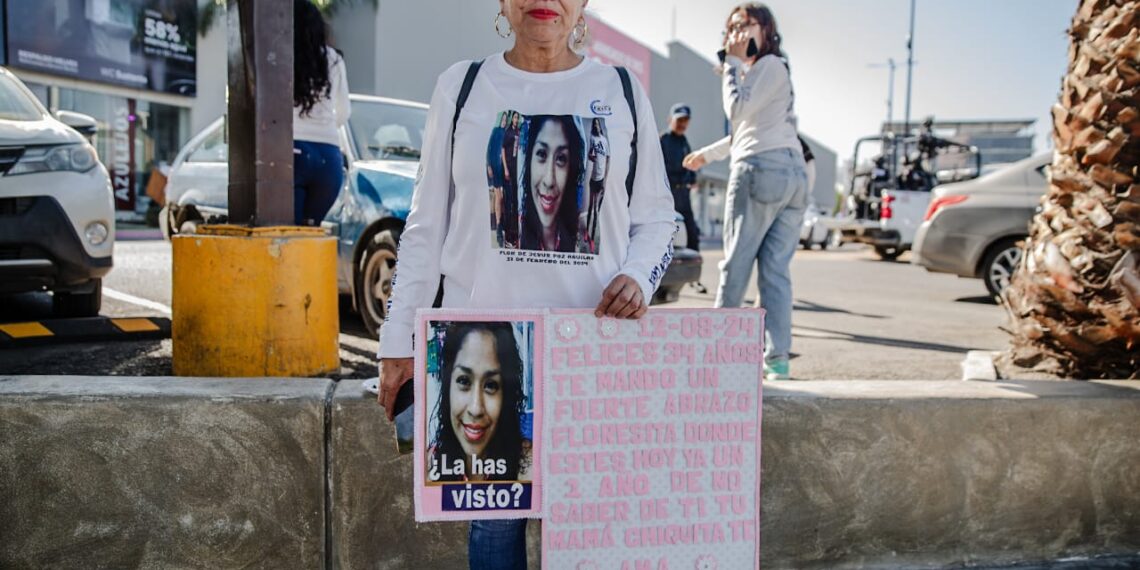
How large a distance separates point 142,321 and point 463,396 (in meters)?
4.34

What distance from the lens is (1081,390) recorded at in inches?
124

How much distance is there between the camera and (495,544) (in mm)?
1894

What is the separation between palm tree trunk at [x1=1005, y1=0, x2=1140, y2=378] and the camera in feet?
11.7

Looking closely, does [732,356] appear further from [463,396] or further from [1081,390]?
[1081,390]

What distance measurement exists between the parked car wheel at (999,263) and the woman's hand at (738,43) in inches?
A: 240

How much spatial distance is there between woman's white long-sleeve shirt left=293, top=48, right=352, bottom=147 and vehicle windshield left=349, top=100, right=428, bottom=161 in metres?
0.84

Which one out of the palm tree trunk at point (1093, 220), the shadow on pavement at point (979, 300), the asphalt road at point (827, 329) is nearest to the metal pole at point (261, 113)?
the asphalt road at point (827, 329)

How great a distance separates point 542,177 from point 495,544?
78cm

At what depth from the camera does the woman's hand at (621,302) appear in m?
1.73

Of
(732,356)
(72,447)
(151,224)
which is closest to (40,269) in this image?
(72,447)

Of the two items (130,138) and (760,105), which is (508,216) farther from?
(130,138)

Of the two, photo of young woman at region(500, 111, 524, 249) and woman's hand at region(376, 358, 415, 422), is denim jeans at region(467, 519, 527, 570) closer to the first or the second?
woman's hand at region(376, 358, 415, 422)

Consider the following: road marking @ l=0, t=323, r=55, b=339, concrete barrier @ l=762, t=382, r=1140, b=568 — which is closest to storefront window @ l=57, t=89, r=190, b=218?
road marking @ l=0, t=323, r=55, b=339

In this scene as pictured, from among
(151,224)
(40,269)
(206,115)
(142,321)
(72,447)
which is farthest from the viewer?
(206,115)
